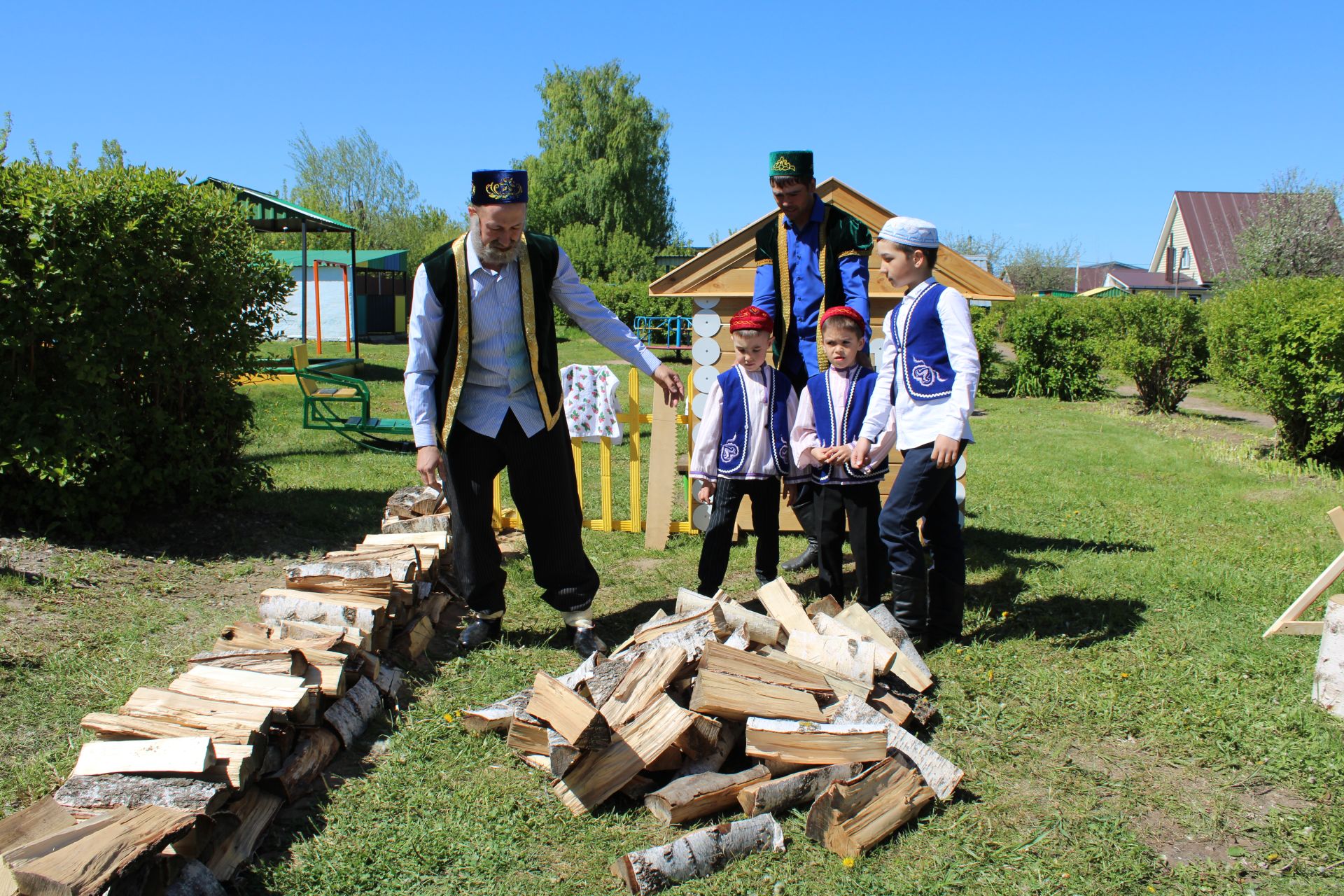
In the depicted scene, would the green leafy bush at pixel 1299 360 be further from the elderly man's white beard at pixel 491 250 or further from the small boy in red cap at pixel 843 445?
the elderly man's white beard at pixel 491 250

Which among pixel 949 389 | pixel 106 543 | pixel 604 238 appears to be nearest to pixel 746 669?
pixel 949 389

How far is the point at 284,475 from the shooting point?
314 inches

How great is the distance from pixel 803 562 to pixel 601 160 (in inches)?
1553

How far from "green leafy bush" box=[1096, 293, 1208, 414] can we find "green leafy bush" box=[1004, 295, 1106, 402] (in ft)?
5.60

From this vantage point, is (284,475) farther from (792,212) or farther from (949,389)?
(949,389)

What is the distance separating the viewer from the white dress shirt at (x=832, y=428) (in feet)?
14.3

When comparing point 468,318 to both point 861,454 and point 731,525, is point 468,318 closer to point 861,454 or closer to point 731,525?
point 731,525

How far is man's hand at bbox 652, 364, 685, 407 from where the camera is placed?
13.3ft

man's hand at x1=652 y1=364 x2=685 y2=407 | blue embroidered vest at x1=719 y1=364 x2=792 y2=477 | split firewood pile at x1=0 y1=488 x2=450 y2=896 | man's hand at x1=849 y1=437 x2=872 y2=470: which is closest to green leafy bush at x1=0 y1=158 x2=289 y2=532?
split firewood pile at x1=0 y1=488 x2=450 y2=896

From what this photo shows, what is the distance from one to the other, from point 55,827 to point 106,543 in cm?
346

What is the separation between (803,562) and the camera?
18.1 feet

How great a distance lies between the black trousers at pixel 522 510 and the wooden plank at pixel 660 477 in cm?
184

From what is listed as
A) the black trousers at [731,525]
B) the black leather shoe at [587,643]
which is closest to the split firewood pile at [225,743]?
the black leather shoe at [587,643]

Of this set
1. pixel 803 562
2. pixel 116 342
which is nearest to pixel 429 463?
pixel 803 562
